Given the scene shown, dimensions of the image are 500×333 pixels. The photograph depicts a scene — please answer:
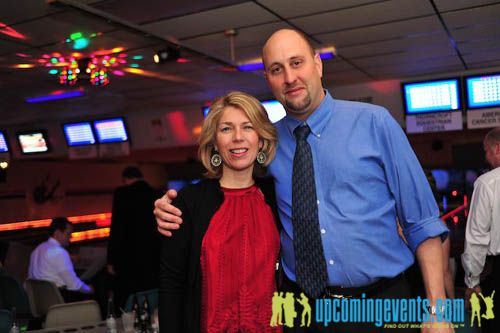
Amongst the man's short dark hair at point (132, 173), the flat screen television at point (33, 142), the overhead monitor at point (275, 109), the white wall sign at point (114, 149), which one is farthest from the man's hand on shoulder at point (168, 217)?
the flat screen television at point (33, 142)

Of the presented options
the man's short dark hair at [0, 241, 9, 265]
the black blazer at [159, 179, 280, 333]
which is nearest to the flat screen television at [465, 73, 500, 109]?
the black blazer at [159, 179, 280, 333]

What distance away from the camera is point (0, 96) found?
6535 mm

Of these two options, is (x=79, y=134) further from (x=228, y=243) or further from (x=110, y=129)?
(x=228, y=243)

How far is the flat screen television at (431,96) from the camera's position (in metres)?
5.97

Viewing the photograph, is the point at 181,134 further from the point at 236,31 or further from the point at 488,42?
the point at 488,42

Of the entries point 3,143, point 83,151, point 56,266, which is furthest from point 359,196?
point 3,143

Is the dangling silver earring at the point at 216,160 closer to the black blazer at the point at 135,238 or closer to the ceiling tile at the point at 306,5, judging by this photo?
the ceiling tile at the point at 306,5

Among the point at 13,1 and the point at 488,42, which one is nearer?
the point at 13,1

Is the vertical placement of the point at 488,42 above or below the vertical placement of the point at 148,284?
above

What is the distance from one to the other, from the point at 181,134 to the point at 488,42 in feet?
15.3

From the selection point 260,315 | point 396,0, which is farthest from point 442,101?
point 260,315

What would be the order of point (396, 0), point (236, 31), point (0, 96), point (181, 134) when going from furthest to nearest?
point (181, 134)
point (0, 96)
point (236, 31)
point (396, 0)

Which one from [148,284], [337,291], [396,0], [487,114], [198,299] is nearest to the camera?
[337,291]

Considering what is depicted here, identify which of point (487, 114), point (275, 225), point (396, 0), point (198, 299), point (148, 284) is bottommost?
point (148, 284)
